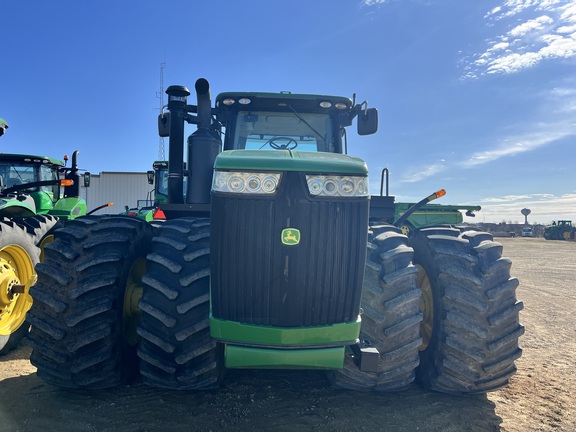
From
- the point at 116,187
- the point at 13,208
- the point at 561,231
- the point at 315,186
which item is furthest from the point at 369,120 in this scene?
the point at 561,231

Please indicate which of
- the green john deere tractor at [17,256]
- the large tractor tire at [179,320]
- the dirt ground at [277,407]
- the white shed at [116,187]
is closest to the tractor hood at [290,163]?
the large tractor tire at [179,320]

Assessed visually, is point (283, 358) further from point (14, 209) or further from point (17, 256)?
point (14, 209)

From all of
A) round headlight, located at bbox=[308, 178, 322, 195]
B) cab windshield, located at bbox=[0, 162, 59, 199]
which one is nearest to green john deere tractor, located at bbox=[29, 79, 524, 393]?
round headlight, located at bbox=[308, 178, 322, 195]

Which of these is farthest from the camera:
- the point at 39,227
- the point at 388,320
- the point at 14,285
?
the point at 39,227

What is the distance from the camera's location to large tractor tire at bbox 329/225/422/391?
10.1 feet

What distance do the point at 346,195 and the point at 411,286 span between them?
103 cm

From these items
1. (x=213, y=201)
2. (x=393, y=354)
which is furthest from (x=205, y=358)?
(x=393, y=354)

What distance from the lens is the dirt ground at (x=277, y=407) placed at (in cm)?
311

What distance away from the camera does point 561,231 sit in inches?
1793

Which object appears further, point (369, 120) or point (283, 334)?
point (369, 120)

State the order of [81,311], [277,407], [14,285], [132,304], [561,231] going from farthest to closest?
1. [561,231]
2. [14,285]
3. [132,304]
4. [277,407]
5. [81,311]

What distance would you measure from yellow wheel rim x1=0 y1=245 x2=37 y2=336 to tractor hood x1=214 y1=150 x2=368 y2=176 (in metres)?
3.52

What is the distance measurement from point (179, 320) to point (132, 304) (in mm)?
1012

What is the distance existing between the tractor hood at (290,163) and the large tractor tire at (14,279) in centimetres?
361
